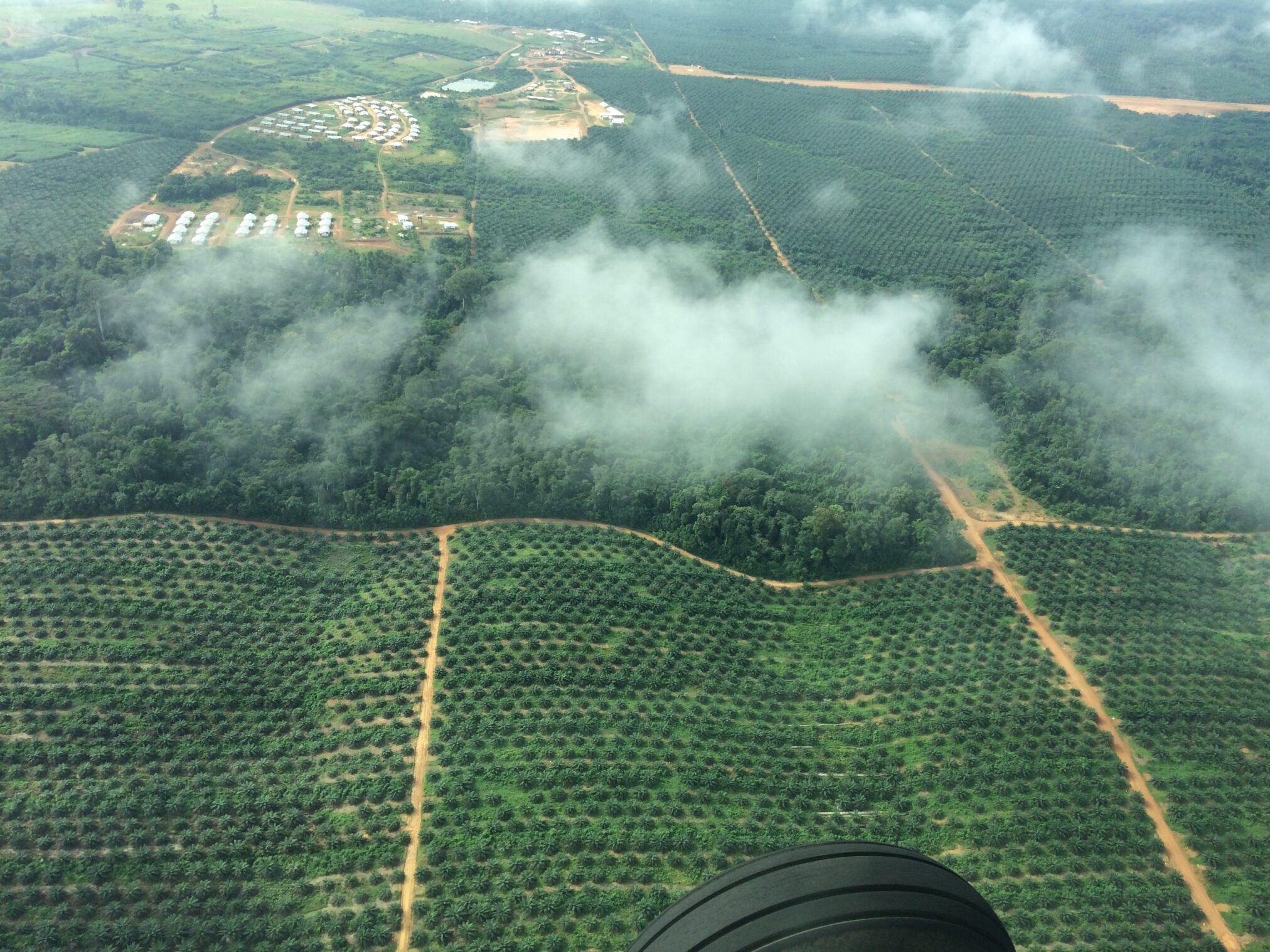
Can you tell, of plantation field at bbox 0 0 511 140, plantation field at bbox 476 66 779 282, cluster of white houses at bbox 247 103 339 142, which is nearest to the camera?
plantation field at bbox 476 66 779 282

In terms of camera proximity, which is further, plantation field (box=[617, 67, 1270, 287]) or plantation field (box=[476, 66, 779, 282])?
plantation field (box=[617, 67, 1270, 287])

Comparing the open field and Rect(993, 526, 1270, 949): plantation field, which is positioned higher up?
the open field

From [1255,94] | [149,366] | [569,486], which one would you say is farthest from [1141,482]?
[1255,94]

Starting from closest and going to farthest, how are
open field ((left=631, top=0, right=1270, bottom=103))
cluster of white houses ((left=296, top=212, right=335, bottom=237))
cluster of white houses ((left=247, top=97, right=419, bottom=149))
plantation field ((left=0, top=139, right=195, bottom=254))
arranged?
plantation field ((left=0, top=139, right=195, bottom=254)) → cluster of white houses ((left=296, top=212, right=335, bottom=237)) → cluster of white houses ((left=247, top=97, right=419, bottom=149)) → open field ((left=631, top=0, right=1270, bottom=103))

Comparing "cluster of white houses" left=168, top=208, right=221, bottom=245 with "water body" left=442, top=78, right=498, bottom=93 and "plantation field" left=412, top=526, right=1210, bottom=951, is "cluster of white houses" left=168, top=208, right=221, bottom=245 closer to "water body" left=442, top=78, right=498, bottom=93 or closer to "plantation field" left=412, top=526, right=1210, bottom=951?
"plantation field" left=412, top=526, right=1210, bottom=951

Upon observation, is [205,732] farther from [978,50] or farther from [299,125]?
[978,50]

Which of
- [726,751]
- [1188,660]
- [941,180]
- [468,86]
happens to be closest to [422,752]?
[726,751]

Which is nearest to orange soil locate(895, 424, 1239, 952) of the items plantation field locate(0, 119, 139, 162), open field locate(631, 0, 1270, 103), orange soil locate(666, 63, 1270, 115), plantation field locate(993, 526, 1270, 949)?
plantation field locate(993, 526, 1270, 949)

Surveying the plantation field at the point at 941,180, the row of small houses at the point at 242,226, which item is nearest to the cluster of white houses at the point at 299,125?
the row of small houses at the point at 242,226
